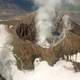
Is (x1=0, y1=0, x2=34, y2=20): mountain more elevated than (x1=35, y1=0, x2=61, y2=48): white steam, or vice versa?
(x1=35, y1=0, x2=61, y2=48): white steam

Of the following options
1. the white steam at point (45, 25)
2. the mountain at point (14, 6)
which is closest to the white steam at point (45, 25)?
the white steam at point (45, 25)

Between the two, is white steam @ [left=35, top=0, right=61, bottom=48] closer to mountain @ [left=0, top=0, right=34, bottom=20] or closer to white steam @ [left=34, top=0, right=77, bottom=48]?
white steam @ [left=34, top=0, right=77, bottom=48]

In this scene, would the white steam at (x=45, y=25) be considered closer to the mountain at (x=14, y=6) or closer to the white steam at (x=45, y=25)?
the white steam at (x=45, y=25)

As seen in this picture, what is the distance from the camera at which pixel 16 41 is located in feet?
25.7

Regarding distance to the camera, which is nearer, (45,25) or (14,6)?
(45,25)

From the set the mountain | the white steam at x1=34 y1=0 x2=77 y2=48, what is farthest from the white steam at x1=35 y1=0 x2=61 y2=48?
the mountain

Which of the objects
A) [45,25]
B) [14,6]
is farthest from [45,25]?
[14,6]

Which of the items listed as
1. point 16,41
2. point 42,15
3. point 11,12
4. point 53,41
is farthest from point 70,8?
point 16,41

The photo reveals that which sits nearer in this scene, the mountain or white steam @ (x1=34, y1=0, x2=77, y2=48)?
white steam @ (x1=34, y1=0, x2=77, y2=48)

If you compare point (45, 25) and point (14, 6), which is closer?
point (45, 25)

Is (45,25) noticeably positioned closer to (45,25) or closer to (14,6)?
(45,25)

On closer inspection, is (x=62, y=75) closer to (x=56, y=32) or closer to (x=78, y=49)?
(x=78, y=49)

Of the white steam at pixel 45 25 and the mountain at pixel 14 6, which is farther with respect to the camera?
the mountain at pixel 14 6

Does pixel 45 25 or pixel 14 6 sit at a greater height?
pixel 45 25
